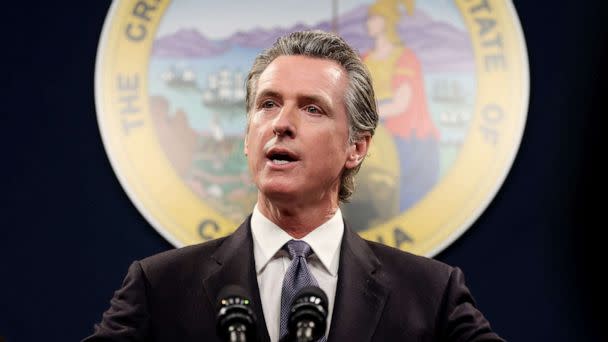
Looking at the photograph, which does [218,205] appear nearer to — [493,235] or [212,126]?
[212,126]

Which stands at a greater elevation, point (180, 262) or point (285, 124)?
point (285, 124)

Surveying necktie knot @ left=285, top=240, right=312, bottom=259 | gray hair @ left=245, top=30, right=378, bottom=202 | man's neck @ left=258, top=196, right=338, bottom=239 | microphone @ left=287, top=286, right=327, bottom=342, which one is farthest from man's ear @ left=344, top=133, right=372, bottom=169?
microphone @ left=287, top=286, right=327, bottom=342

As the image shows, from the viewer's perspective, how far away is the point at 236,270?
6.35 feet

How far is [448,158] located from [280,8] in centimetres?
78

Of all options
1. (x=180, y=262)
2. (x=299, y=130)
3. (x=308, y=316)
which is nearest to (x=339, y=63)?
(x=299, y=130)

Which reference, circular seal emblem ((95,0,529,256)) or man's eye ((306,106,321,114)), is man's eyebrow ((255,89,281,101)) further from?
circular seal emblem ((95,0,529,256))

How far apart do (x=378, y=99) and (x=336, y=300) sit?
53.9 inches

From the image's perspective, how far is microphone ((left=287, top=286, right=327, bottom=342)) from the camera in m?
1.40

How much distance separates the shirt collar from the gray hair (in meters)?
0.18

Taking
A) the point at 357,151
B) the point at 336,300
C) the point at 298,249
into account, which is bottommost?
the point at 336,300

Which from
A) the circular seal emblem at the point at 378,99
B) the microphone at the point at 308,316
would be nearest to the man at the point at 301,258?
the microphone at the point at 308,316

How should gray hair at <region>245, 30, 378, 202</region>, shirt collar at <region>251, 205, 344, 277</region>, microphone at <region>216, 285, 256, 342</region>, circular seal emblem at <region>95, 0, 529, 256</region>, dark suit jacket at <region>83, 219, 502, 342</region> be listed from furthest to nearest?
circular seal emblem at <region>95, 0, 529, 256</region>, gray hair at <region>245, 30, 378, 202</region>, shirt collar at <region>251, 205, 344, 277</region>, dark suit jacket at <region>83, 219, 502, 342</region>, microphone at <region>216, 285, 256, 342</region>

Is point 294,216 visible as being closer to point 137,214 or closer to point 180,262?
point 180,262

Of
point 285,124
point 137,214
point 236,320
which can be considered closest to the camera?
point 236,320
